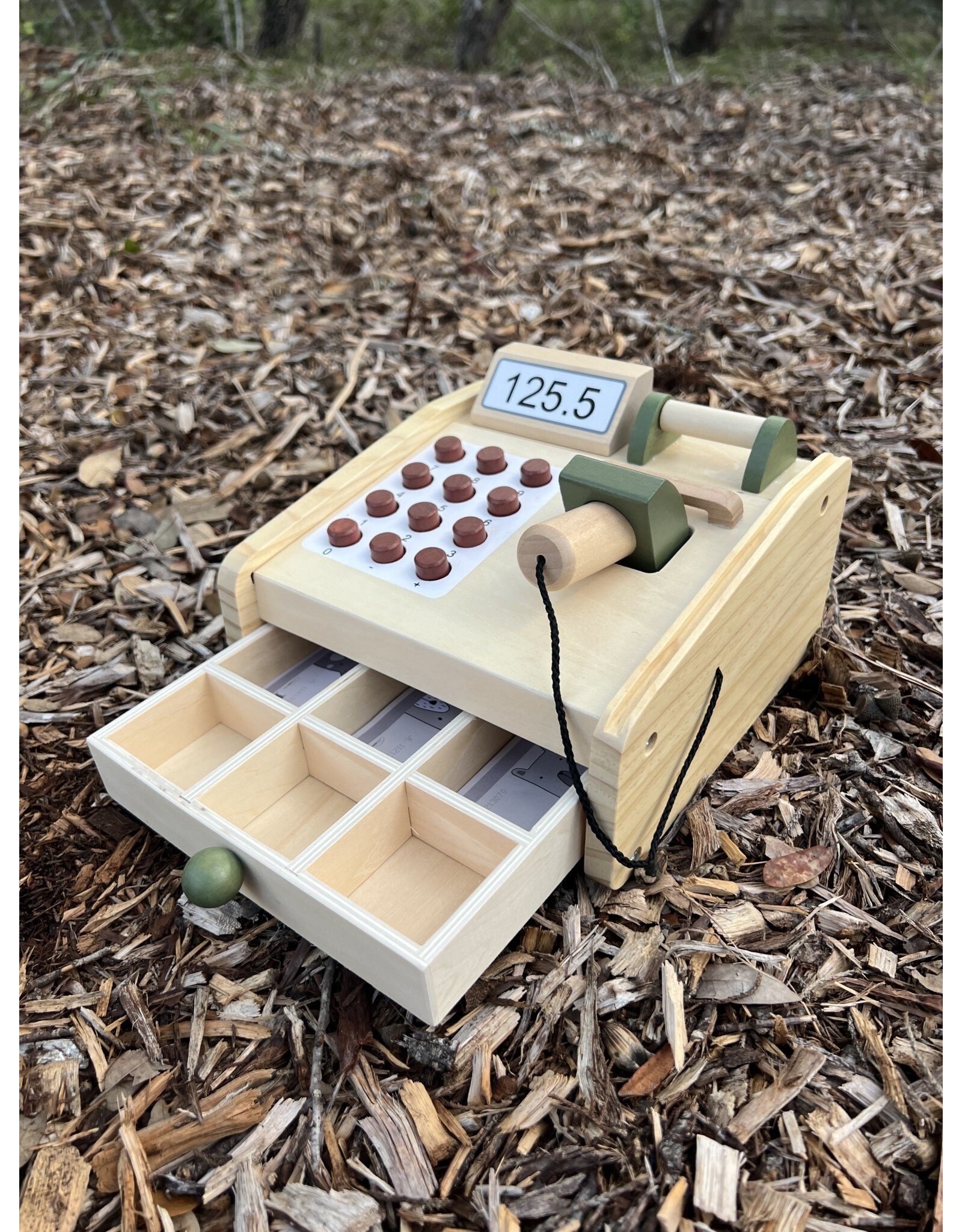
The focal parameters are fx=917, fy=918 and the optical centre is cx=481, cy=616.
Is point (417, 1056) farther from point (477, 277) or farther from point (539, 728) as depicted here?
point (477, 277)

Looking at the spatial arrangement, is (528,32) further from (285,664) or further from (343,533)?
(285,664)

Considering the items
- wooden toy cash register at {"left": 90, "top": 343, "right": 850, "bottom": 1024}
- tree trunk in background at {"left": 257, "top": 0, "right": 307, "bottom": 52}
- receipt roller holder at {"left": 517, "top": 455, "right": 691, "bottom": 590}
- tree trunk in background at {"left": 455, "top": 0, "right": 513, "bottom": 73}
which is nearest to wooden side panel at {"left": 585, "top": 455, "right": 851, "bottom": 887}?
wooden toy cash register at {"left": 90, "top": 343, "right": 850, "bottom": 1024}

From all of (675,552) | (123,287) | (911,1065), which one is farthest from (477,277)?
(911,1065)

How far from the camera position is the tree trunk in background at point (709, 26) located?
5.81m

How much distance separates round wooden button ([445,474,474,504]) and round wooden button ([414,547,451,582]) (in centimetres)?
18

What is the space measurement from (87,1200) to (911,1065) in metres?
1.09

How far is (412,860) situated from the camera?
1404mm

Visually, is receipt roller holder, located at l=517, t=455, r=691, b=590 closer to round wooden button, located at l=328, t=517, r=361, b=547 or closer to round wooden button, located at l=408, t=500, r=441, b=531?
round wooden button, located at l=408, t=500, r=441, b=531

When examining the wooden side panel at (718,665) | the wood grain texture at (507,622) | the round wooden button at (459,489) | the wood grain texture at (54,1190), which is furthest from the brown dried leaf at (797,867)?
the wood grain texture at (54,1190)

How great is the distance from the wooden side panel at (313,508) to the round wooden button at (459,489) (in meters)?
0.17

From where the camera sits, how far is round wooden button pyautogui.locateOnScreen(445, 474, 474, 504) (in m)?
1.68

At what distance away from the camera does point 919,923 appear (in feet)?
4.74

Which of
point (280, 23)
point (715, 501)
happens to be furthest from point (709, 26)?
point (715, 501)

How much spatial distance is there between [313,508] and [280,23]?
5196mm
